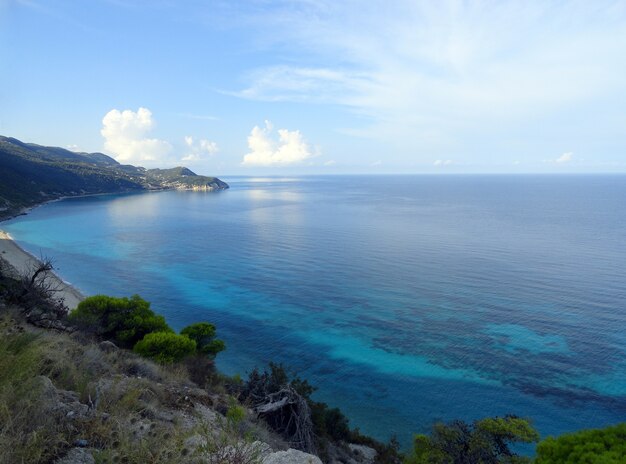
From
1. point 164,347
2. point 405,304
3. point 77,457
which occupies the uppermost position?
point 77,457

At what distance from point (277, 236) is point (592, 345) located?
63375 millimetres

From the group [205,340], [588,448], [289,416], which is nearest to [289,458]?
[289,416]

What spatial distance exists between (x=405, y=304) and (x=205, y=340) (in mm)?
25274

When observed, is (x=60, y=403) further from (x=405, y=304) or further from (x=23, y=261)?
(x=23, y=261)

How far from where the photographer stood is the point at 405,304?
44438mm

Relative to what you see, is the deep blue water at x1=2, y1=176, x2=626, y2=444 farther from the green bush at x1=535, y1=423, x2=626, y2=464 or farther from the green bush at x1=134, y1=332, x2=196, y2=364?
the green bush at x1=535, y1=423, x2=626, y2=464

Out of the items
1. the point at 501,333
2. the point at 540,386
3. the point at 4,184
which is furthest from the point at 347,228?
the point at 4,184

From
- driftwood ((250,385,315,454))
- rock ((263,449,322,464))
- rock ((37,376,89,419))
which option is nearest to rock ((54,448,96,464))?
rock ((37,376,89,419))

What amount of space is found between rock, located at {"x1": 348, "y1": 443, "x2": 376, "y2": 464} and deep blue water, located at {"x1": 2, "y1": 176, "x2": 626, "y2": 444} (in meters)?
4.17

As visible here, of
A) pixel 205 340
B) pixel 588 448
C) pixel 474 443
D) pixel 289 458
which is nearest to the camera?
pixel 289 458

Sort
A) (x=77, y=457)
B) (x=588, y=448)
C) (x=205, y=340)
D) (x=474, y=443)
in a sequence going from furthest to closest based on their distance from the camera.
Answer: (x=205, y=340) < (x=474, y=443) < (x=588, y=448) < (x=77, y=457)

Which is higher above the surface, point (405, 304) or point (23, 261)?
point (405, 304)

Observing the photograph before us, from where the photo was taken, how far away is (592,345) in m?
34.2

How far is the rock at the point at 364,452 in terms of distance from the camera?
61.1ft
